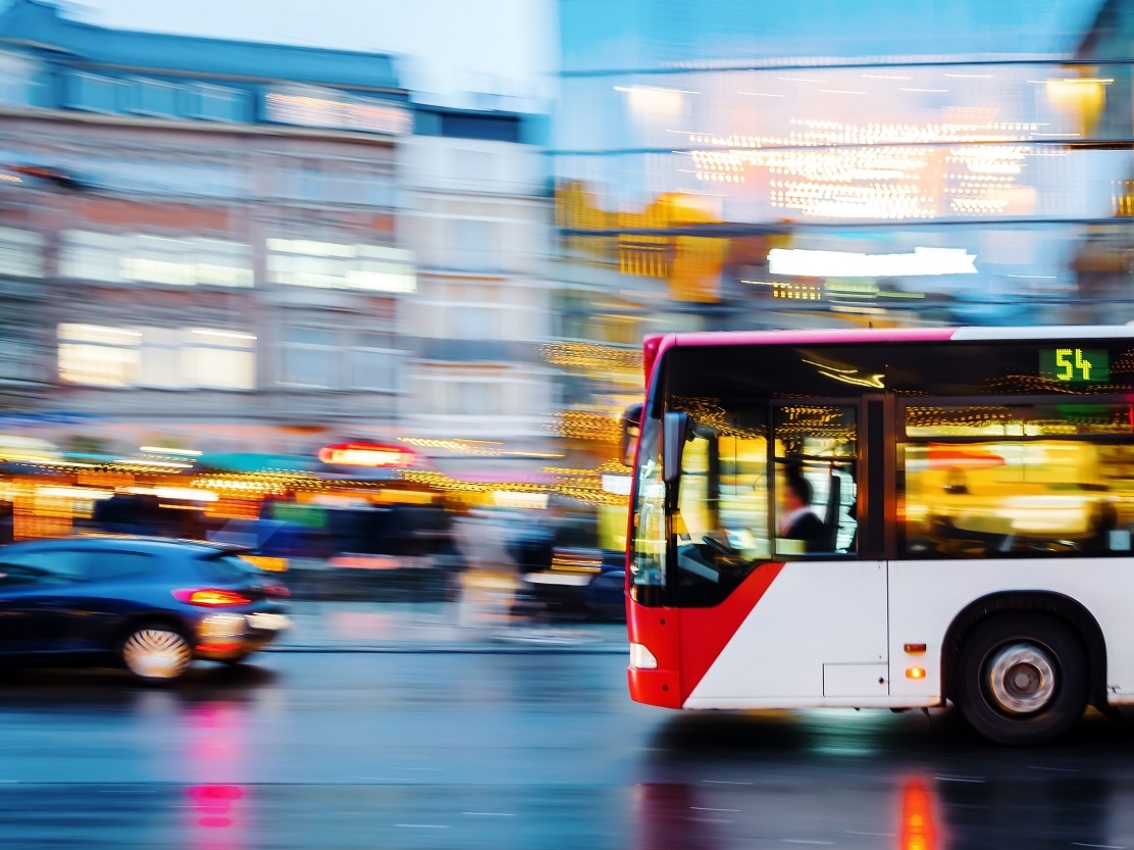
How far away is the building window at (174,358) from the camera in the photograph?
1453 inches

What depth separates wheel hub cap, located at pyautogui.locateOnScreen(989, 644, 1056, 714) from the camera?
8.30 metres

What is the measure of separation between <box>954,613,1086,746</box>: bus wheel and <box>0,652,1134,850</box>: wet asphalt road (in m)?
0.19

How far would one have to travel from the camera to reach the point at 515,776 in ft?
25.0

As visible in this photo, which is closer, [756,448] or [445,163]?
[756,448]

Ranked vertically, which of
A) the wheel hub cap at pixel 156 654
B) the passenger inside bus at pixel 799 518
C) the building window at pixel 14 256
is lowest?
the wheel hub cap at pixel 156 654

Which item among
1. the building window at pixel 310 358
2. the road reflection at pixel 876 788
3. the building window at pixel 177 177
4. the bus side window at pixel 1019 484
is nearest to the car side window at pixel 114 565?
the road reflection at pixel 876 788

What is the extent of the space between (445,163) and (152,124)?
921 centimetres

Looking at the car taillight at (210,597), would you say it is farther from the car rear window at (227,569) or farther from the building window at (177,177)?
Answer: the building window at (177,177)

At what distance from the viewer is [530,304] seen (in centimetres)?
4212

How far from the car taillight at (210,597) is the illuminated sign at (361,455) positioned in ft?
72.8

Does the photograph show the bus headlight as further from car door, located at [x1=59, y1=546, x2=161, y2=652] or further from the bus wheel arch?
car door, located at [x1=59, y1=546, x2=161, y2=652]

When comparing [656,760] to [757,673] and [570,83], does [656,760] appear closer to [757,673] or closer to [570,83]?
[757,673]

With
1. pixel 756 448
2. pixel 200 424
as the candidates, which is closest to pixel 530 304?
pixel 200 424

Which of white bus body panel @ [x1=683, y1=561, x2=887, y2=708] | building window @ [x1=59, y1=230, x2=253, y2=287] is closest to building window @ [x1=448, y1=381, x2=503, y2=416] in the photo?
building window @ [x1=59, y1=230, x2=253, y2=287]
